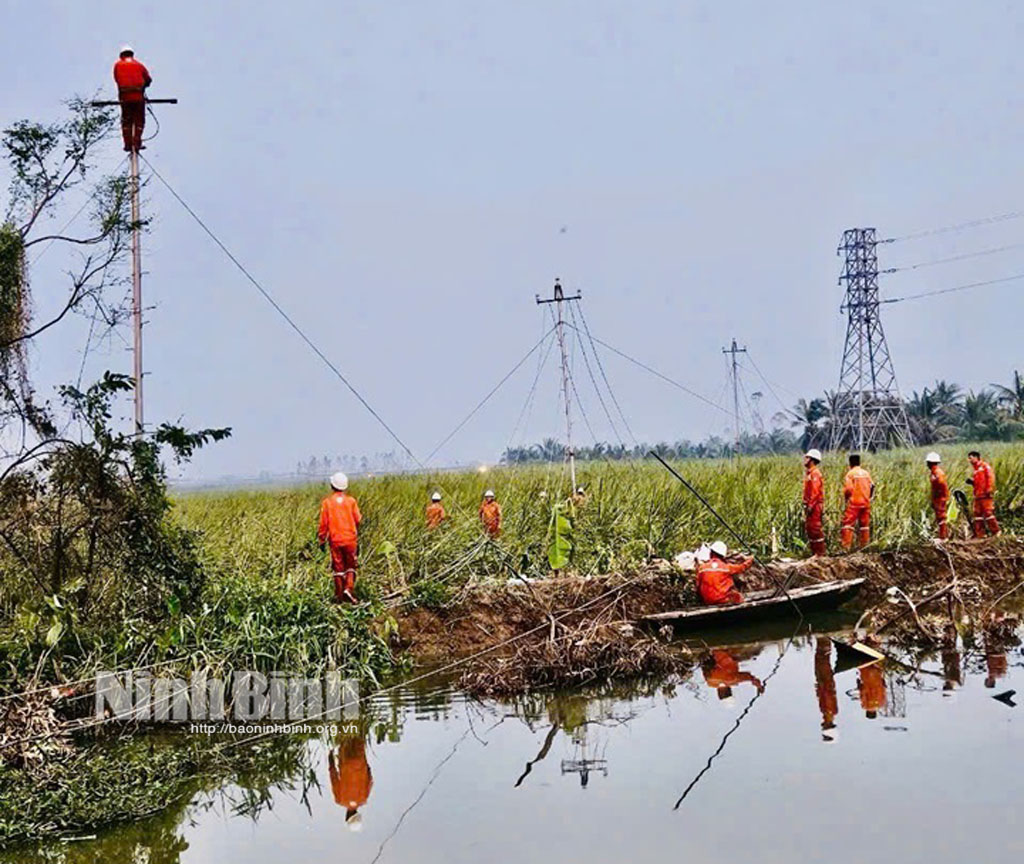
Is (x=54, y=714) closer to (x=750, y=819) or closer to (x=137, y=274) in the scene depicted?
(x=137, y=274)

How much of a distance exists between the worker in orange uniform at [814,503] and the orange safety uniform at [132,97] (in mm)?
8715

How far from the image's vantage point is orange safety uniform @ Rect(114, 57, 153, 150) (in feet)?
34.8

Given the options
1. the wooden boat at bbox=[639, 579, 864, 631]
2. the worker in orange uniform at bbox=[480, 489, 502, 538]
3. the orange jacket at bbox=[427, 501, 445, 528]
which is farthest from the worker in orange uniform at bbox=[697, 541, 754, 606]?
the orange jacket at bbox=[427, 501, 445, 528]

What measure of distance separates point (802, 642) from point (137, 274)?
25.2 ft

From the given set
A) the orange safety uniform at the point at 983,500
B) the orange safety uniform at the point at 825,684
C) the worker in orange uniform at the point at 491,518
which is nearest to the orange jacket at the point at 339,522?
the worker in orange uniform at the point at 491,518

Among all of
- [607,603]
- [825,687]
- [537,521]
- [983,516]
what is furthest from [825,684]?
[983,516]

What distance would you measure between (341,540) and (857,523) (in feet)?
23.0

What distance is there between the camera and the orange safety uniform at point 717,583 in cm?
1274

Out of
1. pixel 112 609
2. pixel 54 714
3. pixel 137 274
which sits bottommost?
pixel 54 714

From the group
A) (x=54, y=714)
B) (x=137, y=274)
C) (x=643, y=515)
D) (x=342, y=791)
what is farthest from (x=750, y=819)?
(x=643, y=515)

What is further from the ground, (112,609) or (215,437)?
(215,437)

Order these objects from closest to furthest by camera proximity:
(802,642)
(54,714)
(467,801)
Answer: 1. (467,801)
2. (54,714)
3. (802,642)

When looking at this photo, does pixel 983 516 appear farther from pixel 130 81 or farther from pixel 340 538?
pixel 130 81

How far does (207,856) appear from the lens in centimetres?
739
